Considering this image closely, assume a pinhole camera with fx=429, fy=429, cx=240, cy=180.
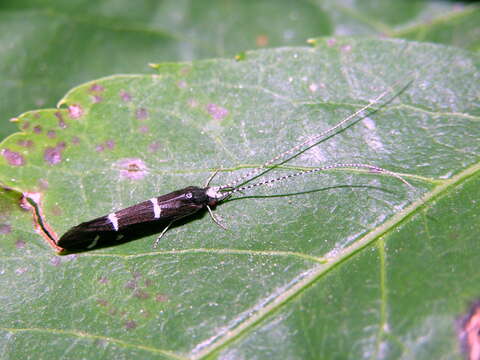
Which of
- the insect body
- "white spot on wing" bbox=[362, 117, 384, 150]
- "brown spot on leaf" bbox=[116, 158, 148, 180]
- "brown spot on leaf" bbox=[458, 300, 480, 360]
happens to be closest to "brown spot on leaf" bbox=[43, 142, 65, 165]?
"brown spot on leaf" bbox=[116, 158, 148, 180]

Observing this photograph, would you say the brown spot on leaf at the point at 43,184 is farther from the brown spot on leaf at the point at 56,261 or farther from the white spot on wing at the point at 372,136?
the white spot on wing at the point at 372,136

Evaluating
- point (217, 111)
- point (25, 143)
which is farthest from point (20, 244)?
point (217, 111)

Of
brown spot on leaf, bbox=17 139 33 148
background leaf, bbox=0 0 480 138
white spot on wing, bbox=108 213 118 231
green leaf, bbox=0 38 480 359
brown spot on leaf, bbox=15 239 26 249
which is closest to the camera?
green leaf, bbox=0 38 480 359

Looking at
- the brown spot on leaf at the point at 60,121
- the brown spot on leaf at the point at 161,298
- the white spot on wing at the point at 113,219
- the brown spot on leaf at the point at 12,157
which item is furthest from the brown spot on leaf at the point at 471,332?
the brown spot on leaf at the point at 12,157

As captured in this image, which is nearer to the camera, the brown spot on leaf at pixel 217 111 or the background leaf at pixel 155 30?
the brown spot on leaf at pixel 217 111

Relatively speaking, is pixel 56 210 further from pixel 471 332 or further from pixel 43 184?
pixel 471 332

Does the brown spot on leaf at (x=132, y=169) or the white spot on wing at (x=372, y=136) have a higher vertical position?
the white spot on wing at (x=372, y=136)

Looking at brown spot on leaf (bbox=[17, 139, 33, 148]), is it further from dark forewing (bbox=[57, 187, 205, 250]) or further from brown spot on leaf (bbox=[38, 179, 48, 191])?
dark forewing (bbox=[57, 187, 205, 250])
